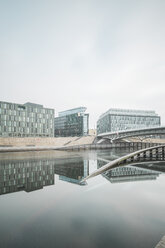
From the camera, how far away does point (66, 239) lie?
18.9 feet

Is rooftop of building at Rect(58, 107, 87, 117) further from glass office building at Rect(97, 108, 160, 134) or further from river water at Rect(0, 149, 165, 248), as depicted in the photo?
river water at Rect(0, 149, 165, 248)

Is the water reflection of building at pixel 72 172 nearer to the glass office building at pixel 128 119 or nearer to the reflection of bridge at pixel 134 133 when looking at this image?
the reflection of bridge at pixel 134 133

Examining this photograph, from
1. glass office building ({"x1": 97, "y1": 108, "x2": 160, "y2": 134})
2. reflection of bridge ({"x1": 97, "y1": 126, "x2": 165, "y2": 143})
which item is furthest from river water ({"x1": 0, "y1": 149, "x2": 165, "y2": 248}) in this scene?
glass office building ({"x1": 97, "y1": 108, "x2": 160, "y2": 134})

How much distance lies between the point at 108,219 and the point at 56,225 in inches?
104

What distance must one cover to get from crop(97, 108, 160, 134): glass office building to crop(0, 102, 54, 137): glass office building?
61.5 meters

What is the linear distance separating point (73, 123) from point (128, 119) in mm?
54650

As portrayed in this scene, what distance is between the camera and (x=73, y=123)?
136625 millimetres

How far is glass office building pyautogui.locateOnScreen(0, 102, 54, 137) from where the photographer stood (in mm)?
84500

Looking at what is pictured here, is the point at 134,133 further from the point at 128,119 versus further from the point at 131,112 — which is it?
the point at 131,112

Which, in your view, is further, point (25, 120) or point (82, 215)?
point (25, 120)

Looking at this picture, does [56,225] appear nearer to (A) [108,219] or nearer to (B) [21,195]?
(A) [108,219]

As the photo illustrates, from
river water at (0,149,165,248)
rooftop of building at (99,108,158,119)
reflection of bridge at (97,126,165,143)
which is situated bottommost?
river water at (0,149,165,248)

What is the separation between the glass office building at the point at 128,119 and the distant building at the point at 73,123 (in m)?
23.4

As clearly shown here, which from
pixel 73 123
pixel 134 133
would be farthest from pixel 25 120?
pixel 134 133
